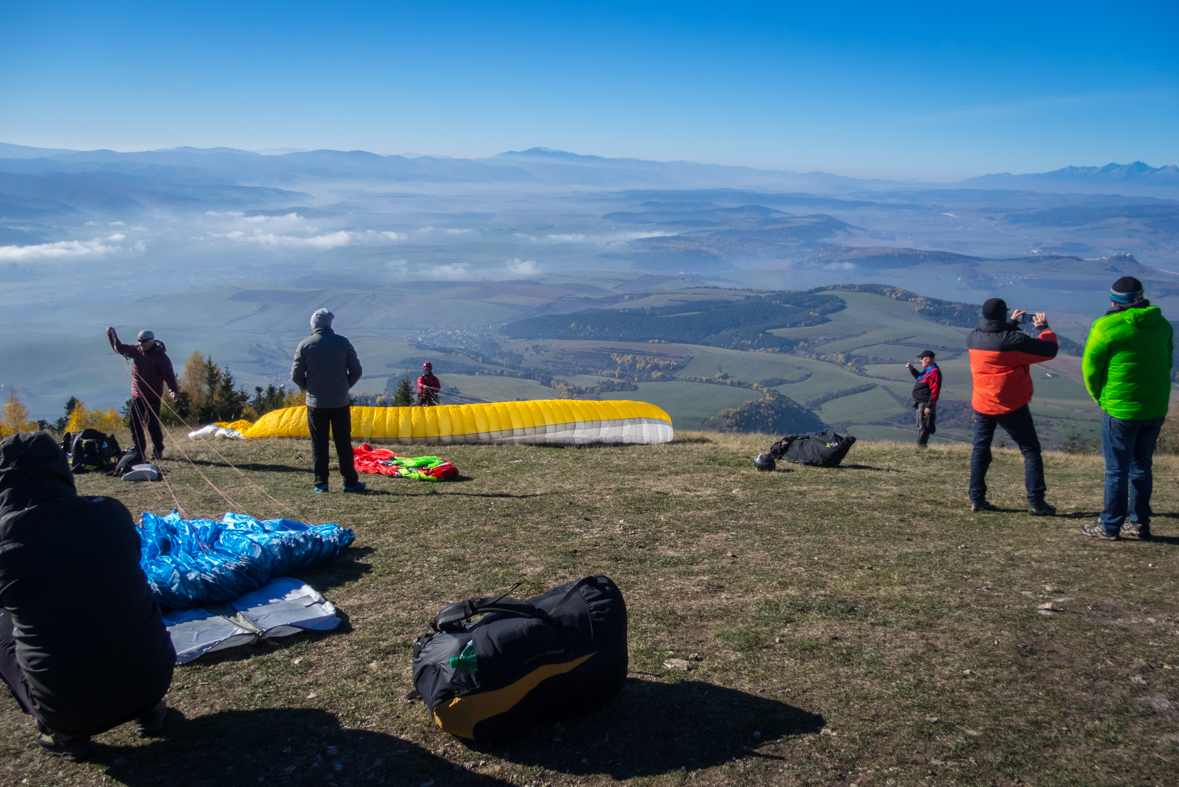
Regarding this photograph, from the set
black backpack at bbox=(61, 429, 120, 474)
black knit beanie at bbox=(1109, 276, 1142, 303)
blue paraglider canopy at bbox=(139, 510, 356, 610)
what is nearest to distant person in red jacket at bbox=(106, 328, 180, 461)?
Result: black backpack at bbox=(61, 429, 120, 474)

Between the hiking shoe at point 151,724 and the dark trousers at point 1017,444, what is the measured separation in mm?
8776

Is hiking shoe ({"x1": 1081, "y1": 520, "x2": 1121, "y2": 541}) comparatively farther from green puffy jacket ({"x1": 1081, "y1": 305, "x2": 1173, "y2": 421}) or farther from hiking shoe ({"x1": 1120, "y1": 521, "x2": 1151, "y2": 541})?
green puffy jacket ({"x1": 1081, "y1": 305, "x2": 1173, "y2": 421})

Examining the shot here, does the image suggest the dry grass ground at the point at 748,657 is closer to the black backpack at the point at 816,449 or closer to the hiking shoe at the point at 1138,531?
the hiking shoe at the point at 1138,531

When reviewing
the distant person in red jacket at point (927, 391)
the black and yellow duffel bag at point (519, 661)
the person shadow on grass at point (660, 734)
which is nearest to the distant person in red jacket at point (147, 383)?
the black and yellow duffel bag at point (519, 661)

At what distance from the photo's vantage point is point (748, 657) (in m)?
4.94

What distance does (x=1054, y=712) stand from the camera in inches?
161

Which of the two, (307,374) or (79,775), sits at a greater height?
(307,374)

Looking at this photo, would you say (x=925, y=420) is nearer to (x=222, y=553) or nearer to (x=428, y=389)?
(x=428, y=389)

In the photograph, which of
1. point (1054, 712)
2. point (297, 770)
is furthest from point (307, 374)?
point (1054, 712)

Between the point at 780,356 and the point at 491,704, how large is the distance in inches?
6462

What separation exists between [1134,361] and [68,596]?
368 inches

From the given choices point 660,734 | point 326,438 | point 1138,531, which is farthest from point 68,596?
Answer: point 1138,531

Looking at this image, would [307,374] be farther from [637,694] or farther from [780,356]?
[780,356]

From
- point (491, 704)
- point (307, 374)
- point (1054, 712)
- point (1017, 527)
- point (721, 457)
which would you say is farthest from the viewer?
point (721, 457)
